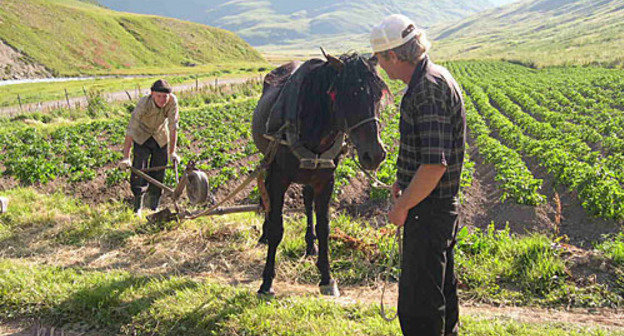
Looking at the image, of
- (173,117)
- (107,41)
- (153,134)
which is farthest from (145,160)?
(107,41)

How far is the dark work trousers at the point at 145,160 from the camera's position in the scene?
646cm

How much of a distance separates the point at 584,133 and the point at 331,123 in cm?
1127

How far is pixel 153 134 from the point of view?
21.0ft

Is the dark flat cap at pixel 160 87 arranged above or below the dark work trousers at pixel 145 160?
above

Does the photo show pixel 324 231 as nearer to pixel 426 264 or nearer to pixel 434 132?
pixel 426 264

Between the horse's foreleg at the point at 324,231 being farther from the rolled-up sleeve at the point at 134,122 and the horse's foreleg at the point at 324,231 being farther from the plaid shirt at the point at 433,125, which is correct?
the rolled-up sleeve at the point at 134,122

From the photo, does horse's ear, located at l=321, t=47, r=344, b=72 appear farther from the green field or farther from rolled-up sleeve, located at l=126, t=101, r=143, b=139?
rolled-up sleeve, located at l=126, t=101, r=143, b=139

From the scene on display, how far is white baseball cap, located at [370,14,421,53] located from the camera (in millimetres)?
2537

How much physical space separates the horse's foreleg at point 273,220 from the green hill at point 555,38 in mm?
41525

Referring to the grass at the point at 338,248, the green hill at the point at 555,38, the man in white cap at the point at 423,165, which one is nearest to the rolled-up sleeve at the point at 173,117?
the grass at the point at 338,248

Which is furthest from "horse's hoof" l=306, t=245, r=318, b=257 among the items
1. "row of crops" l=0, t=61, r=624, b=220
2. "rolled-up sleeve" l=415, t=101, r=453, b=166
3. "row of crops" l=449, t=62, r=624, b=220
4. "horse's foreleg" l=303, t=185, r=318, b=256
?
"row of crops" l=449, t=62, r=624, b=220

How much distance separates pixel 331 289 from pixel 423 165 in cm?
241

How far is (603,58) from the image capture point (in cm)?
4141

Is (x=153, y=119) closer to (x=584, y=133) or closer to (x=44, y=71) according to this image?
(x=584, y=133)
